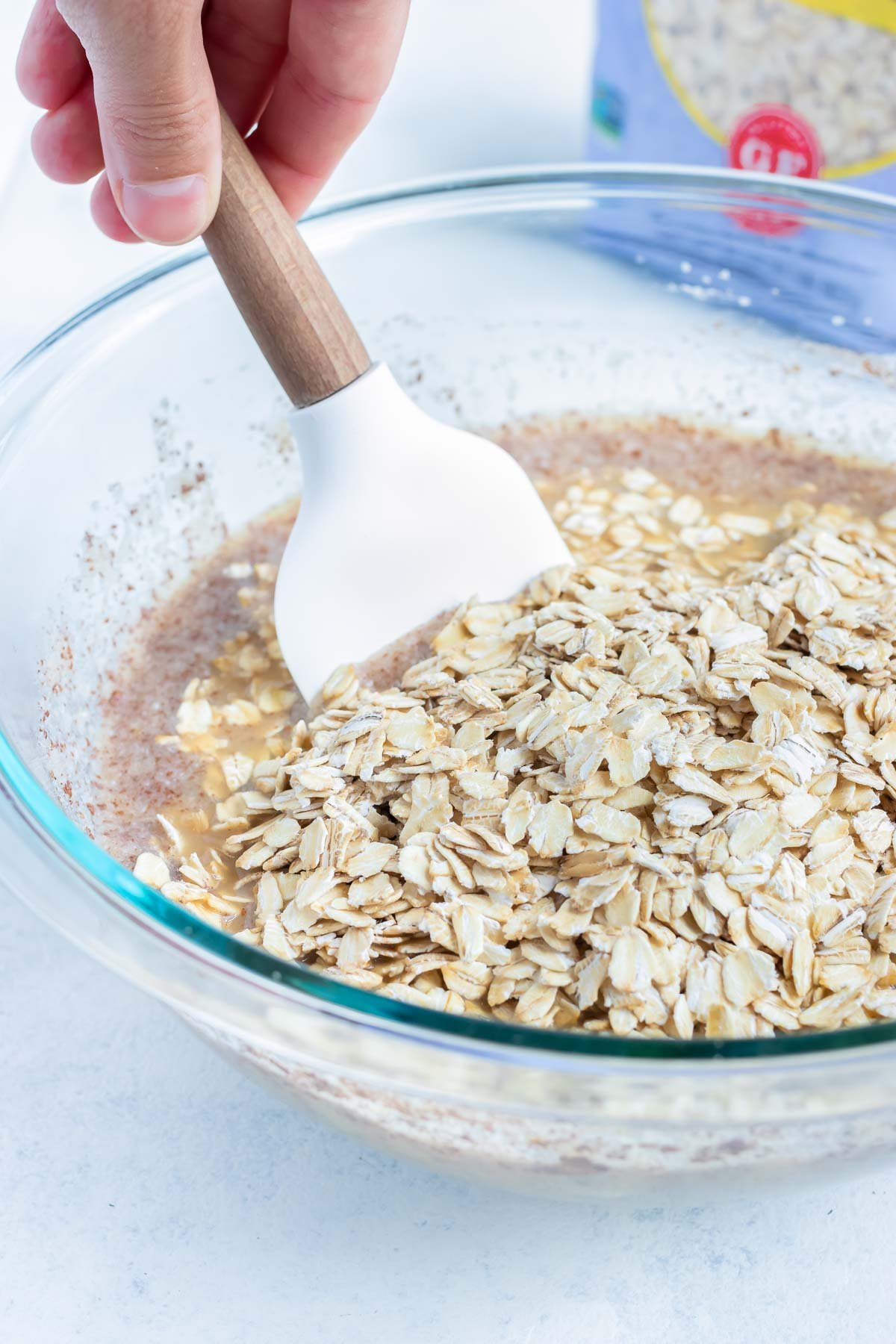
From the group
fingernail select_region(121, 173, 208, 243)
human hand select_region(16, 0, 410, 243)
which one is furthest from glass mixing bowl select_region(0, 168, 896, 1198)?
fingernail select_region(121, 173, 208, 243)

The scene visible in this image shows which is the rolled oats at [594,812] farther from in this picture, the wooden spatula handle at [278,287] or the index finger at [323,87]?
the index finger at [323,87]

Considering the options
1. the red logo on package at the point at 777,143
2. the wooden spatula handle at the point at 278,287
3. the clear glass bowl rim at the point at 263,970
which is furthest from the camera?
the red logo on package at the point at 777,143

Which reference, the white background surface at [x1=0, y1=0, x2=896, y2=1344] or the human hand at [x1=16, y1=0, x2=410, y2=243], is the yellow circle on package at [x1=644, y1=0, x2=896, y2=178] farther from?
the white background surface at [x1=0, y1=0, x2=896, y2=1344]

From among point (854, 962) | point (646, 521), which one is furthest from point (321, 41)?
point (854, 962)

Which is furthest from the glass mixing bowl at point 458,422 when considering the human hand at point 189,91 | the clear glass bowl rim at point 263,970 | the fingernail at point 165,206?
the fingernail at point 165,206

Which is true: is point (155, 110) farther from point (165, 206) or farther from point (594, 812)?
point (594, 812)

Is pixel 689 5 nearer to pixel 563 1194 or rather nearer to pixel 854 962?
pixel 854 962

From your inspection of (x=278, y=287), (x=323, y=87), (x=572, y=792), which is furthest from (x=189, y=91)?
(x=572, y=792)
